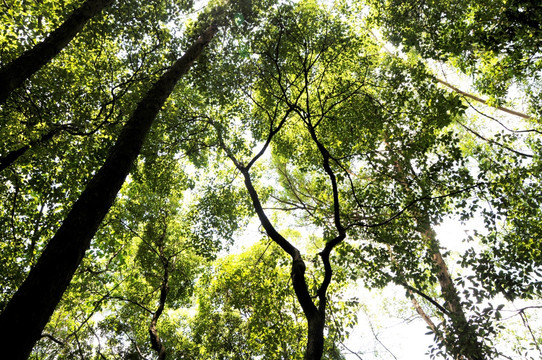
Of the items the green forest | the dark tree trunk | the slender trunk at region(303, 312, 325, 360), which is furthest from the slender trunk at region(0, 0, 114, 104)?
the slender trunk at region(303, 312, 325, 360)

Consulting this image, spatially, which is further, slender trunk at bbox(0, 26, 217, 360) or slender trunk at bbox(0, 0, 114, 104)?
slender trunk at bbox(0, 0, 114, 104)

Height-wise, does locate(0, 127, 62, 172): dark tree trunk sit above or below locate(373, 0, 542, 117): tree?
below

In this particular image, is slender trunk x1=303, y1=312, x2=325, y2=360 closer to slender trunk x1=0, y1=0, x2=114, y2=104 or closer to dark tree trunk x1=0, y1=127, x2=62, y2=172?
slender trunk x1=0, y1=0, x2=114, y2=104

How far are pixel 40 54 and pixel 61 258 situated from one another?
4.16 meters

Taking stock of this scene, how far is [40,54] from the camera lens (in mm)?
4742

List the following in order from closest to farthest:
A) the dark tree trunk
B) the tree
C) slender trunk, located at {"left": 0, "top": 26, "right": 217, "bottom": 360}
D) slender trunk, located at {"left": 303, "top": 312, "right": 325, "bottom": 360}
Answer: slender trunk, located at {"left": 0, "top": 26, "right": 217, "bottom": 360}, slender trunk, located at {"left": 303, "top": 312, "right": 325, "bottom": 360}, the tree, the dark tree trunk

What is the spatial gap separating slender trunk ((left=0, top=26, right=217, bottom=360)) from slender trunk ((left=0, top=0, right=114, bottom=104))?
1.89 meters

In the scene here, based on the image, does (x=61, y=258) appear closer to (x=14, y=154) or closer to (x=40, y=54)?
(x=40, y=54)

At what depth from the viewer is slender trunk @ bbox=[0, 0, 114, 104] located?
423cm

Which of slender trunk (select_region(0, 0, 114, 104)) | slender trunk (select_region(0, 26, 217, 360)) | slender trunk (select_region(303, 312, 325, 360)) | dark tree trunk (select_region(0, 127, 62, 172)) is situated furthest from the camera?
dark tree trunk (select_region(0, 127, 62, 172))

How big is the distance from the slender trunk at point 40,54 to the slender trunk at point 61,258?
6.20 ft

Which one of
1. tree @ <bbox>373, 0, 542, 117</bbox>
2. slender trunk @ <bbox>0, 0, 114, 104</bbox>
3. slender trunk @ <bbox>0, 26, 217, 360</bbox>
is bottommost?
slender trunk @ <bbox>0, 26, 217, 360</bbox>

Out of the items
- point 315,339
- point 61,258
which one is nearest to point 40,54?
point 61,258

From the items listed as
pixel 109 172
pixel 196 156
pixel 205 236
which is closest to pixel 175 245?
pixel 205 236
